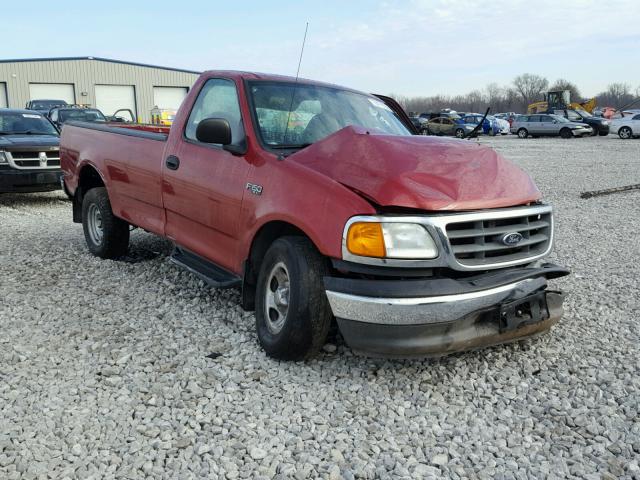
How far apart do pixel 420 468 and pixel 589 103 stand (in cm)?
5627

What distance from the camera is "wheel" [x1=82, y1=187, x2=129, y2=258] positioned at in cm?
620

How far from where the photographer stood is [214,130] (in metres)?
4.02

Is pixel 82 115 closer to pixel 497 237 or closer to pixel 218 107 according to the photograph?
pixel 218 107

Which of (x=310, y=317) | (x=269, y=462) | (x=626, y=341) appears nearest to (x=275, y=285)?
(x=310, y=317)

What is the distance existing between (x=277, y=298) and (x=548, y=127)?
37.1m

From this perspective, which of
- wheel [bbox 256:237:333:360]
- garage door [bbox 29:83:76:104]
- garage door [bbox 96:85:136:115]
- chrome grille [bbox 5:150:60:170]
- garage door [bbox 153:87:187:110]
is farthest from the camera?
garage door [bbox 153:87:187:110]

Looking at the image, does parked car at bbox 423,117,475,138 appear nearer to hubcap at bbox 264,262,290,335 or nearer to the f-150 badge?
the f-150 badge

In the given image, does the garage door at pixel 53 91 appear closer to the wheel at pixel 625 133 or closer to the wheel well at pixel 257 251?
the wheel at pixel 625 133

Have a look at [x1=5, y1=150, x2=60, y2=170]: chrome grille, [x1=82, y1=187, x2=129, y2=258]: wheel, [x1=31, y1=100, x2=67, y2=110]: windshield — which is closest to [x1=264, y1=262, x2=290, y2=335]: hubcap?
[x1=82, y1=187, x2=129, y2=258]: wheel

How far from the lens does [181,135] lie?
4.94 m

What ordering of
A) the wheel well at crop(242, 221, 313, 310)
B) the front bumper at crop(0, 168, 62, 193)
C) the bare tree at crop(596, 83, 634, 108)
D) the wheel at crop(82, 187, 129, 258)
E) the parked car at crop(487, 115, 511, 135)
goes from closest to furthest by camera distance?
1. the wheel well at crop(242, 221, 313, 310)
2. the wheel at crop(82, 187, 129, 258)
3. the front bumper at crop(0, 168, 62, 193)
4. the parked car at crop(487, 115, 511, 135)
5. the bare tree at crop(596, 83, 634, 108)

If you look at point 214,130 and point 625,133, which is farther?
point 625,133

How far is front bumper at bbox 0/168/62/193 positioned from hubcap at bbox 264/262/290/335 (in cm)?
724

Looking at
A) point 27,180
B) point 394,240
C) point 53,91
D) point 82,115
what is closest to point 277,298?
point 394,240
